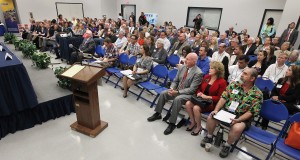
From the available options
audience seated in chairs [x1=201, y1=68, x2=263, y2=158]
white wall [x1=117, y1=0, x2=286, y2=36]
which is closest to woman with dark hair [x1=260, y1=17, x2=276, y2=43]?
white wall [x1=117, y1=0, x2=286, y2=36]

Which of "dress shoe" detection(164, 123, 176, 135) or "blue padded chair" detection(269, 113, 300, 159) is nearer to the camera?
"blue padded chair" detection(269, 113, 300, 159)

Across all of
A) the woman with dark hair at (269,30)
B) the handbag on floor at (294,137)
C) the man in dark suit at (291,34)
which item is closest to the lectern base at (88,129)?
the handbag on floor at (294,137)

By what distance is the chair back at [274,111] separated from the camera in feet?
7.72

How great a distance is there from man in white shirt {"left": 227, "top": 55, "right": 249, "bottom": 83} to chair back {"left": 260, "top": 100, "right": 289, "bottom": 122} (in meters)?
0.90

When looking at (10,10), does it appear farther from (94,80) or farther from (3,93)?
(94,80)

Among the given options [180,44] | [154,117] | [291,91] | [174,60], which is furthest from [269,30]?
[154,117]

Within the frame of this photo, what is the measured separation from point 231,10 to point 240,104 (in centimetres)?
753

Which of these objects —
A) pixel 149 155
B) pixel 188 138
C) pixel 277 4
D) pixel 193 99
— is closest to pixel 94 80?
pixel 149 155

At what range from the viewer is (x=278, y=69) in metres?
3.65

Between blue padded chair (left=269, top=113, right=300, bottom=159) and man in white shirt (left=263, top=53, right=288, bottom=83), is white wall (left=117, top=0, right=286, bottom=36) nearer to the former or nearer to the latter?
man in white shirt (left=263, top=53, right=288, bottom=83)

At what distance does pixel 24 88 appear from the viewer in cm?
269

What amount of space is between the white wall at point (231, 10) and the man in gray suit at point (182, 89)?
662cm

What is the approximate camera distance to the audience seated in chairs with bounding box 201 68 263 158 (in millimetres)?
2367

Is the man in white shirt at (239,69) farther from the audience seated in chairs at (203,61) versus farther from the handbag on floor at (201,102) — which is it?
the handbag on floor at (201,102)
